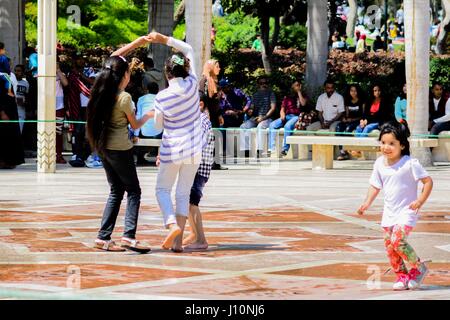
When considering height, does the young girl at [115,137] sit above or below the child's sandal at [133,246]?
above

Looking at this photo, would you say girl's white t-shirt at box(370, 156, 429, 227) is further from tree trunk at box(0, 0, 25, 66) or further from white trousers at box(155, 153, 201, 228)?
tree trunk at box(0, 0, 25, 66)

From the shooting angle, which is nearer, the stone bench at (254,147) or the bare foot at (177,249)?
the bare foot at (177,249)

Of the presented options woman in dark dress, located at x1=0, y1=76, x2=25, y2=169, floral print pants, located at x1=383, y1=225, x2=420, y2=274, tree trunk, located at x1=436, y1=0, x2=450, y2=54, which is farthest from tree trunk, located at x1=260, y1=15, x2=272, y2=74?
floral print pants, located at x1=383, y1=225, x2=420, y2=274

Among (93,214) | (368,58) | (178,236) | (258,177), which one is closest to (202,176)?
(178,236)

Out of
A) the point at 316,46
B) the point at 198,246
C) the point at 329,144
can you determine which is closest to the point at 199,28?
the point at 329,144

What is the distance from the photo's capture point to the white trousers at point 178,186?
37.0 ft

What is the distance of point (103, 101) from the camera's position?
37.0 ft

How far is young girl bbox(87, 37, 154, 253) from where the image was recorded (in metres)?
11.3

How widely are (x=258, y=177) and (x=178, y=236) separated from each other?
8769mm

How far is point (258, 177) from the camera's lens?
65.7 ft

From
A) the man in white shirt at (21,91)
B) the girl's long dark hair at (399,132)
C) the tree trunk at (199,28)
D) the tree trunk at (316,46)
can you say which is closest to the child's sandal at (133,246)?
the girl's long dark hair at (399,132)

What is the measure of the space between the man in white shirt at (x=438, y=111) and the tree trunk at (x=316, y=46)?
3948mm

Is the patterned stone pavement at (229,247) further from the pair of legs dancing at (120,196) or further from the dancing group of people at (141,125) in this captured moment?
the dancing group of people at (141,125)

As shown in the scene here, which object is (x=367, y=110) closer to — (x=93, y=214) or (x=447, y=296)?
(x=93, y=214)
